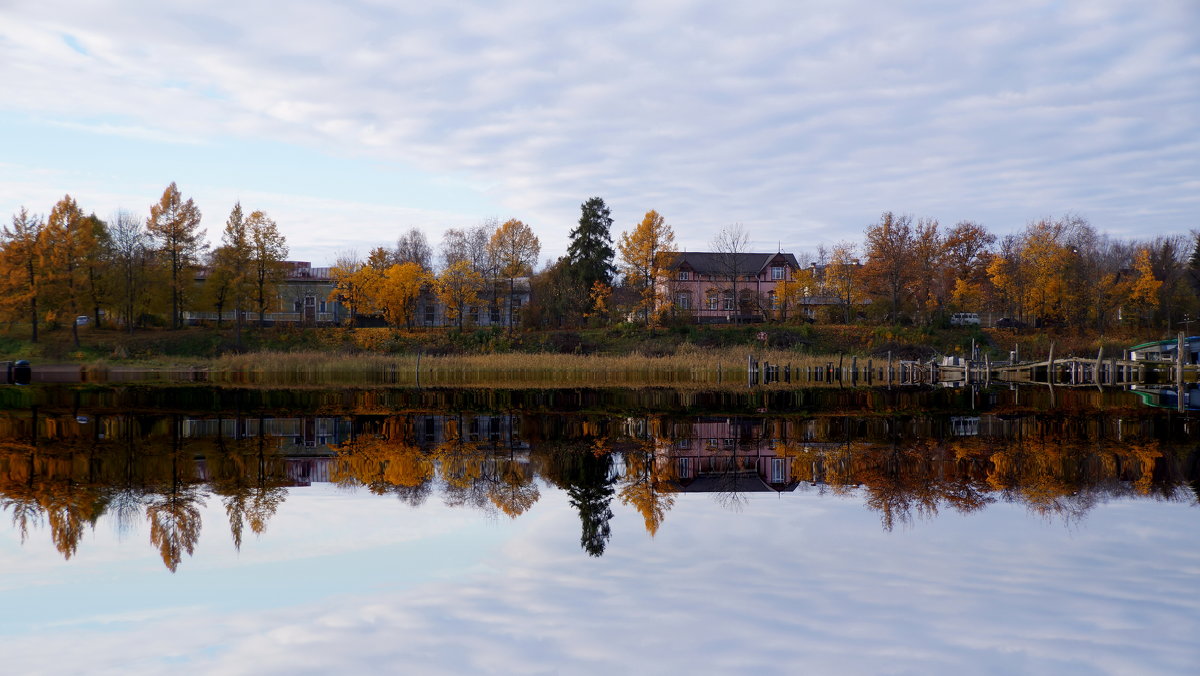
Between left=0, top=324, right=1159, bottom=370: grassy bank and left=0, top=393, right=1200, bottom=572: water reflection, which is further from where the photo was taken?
left=0, top=324, right=1159, bottom=370: grassy bank

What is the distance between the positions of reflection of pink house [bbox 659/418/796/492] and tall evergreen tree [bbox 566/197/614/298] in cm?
4984

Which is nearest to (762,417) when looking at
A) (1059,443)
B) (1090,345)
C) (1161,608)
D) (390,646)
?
(1059,443)

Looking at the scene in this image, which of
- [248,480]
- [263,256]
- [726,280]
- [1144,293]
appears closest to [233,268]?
[263,256]

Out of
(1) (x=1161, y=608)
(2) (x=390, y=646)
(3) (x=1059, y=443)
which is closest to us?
(2) (x=390, y=646)

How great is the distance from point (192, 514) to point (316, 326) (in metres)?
58.7

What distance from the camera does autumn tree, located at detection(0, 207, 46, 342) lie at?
181 ft

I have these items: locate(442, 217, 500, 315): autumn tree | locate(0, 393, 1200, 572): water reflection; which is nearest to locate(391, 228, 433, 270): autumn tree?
locate(442, 217, 500, 315): autumn tree

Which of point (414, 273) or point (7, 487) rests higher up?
point (414, 273)

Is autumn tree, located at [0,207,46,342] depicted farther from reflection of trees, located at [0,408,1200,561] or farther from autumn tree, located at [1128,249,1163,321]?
autumn tree, located at [1128,249,1163,321]

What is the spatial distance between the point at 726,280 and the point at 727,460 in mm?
65662

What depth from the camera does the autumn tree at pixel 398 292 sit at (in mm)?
69438

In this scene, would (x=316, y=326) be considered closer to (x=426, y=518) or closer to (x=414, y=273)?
(x=414, y=273)

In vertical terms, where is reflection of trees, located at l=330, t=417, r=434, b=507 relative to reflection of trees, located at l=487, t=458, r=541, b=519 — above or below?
above

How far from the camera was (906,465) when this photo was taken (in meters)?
15.8
